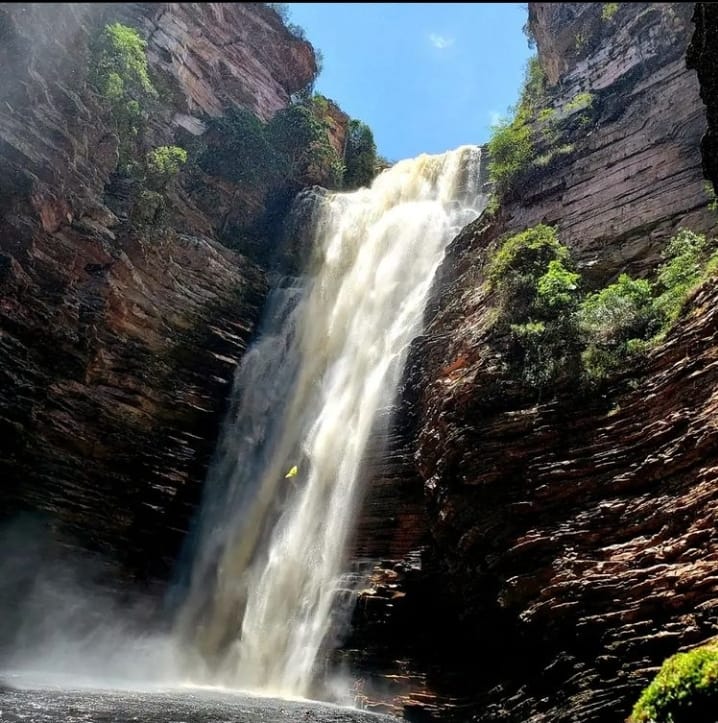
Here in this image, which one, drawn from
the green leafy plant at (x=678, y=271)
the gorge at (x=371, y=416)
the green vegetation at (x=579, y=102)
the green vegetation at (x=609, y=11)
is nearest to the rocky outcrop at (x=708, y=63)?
the gorge at (x=371, y=416)

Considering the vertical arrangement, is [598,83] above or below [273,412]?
above

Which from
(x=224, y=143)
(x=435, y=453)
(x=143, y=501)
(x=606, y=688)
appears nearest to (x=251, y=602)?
(x=143, y=501)

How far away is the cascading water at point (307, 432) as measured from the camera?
14484 mm

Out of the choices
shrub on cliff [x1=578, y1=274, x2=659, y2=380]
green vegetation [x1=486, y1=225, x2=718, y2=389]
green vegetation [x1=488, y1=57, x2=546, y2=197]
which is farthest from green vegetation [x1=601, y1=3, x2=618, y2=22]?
shrub on cliff [x1=578, y1=274, x2=659, y2=380]

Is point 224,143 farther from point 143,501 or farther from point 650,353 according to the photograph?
point 650,353

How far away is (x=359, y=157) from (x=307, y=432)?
22837 millimetres

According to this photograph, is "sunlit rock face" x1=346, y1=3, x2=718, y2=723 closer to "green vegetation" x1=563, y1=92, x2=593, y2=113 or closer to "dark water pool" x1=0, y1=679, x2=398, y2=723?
"green vegetation" x1=563, y1=92, x2=593, y2=113

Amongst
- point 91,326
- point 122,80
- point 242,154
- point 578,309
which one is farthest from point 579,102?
point 122,80

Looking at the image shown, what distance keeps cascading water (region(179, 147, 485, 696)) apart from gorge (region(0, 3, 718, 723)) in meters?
0.10

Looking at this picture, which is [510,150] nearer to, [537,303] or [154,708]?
[537,303]

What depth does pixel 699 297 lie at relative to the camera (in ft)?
34.7

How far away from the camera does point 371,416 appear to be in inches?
643

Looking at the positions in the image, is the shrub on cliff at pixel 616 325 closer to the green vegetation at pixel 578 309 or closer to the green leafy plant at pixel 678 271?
the green vegetation at pixel 578 309

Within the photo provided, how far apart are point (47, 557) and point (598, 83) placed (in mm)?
21140
